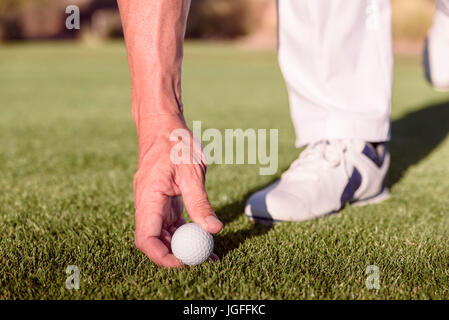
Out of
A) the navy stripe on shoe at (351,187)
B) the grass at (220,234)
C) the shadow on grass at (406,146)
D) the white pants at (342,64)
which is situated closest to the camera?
the grass at (220,234)

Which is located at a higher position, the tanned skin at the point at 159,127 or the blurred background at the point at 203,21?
the blurred background at the point at 203,21

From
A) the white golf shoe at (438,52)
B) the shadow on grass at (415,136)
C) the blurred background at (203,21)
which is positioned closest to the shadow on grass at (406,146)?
the shadow on grass at (415,136)

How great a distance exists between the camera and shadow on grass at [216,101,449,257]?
1775 mm

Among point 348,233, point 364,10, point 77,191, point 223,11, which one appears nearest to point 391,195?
point 348,233

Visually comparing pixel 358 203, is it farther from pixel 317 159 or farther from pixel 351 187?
pixel 317 159

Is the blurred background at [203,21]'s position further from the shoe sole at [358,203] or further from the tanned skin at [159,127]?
the tanned skin at [159,127]

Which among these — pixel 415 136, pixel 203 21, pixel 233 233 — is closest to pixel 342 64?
pixel 233 233

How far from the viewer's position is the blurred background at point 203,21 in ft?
87.0

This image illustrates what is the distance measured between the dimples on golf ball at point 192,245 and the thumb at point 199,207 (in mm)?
59

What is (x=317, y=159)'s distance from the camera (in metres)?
2.22

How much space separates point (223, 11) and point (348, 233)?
1417 inches

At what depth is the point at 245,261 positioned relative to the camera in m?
1.48

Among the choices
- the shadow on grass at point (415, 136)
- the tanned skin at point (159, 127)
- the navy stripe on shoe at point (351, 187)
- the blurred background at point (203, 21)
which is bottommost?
the shadow on grass at point (415, 136)

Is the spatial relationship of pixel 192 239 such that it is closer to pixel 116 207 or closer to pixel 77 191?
pixel 116 207
